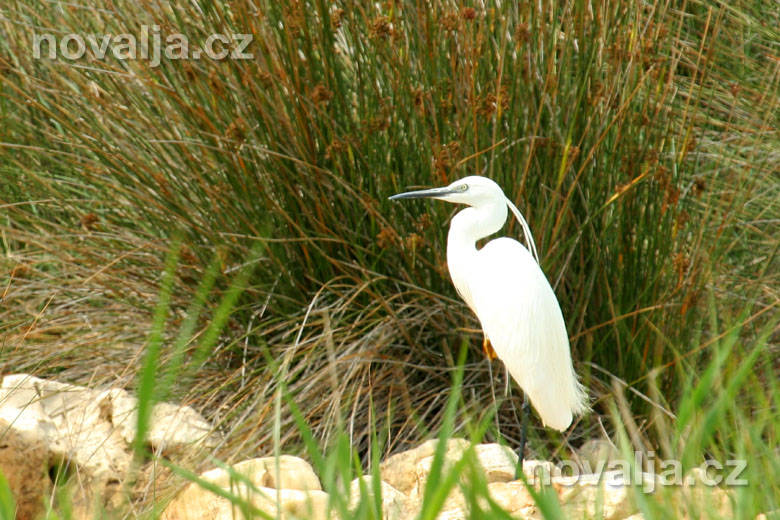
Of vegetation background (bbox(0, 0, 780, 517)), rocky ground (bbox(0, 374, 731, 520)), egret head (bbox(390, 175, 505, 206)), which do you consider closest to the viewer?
rocky ground (bbox(0, 374, 731, 520))

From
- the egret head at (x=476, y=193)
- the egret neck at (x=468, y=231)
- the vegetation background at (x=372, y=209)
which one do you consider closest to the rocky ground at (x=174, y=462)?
the vegetation background at (x=372, y=209)

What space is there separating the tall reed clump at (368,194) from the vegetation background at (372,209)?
1cm

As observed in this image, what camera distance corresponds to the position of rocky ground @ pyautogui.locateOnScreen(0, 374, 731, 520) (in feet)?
6.98

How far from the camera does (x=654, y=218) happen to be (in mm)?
2895

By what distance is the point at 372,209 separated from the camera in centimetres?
269

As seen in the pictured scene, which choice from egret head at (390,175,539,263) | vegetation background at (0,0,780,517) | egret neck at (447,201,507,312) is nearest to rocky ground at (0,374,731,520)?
vegetation background at (0,0,780,517)

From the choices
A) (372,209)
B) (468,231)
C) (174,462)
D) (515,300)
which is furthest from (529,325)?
(174,462)

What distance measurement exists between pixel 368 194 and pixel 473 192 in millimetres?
436

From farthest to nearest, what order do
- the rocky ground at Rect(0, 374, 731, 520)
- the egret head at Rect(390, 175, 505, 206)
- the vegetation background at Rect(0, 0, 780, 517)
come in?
the vegetation background at Rect(0, 0, 780, 517), the egret head at Rect(390, 175, 505, 206), the rocky ground at Rect(0, 374, 731, 520)

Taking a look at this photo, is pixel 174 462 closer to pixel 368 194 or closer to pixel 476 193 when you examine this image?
pixel 368 194

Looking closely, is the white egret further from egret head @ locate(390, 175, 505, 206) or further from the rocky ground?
the rocky ground

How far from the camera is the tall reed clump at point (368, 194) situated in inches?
109

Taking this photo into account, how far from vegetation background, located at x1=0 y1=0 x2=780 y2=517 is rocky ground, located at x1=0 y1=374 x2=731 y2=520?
12 cm

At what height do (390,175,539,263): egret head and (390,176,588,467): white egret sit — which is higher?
(390,175,539,263): egret head
